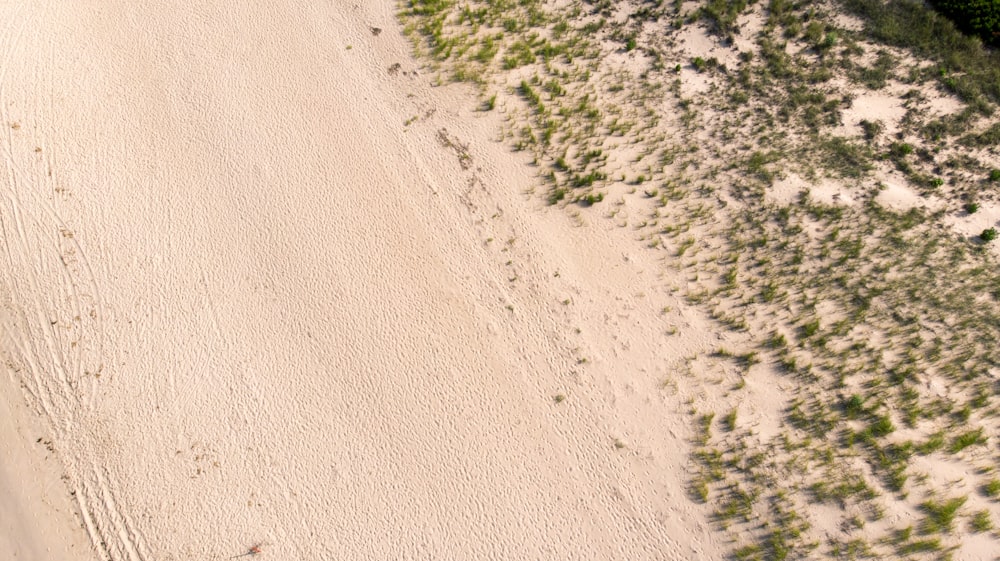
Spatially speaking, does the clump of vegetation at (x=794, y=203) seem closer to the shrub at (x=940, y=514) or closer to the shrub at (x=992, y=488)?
the shrub at (x=940, y=514)

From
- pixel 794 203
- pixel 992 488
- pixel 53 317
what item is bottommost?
pixel 992 488

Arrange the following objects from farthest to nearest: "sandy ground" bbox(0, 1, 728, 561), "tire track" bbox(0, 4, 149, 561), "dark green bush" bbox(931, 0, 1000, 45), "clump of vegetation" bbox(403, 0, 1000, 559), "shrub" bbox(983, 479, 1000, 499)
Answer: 1. "dark green bush" bbox(931, 0, 1000, 45)
2. "tire track" bbox(0, 4, 149, 561)
3. "sandy ground" bbox(0, 1, 728, 561)
4. "clump of vegetation" bbox(403, 0, 1000, 559)
5. "shrub" bbox(983, 479, 1000, 499)

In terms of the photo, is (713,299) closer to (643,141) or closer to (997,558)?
(643,141)

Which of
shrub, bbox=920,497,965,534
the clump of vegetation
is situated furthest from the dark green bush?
shrub, bbox=920,497,965,534

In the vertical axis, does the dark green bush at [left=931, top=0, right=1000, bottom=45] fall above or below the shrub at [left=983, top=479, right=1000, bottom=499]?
above

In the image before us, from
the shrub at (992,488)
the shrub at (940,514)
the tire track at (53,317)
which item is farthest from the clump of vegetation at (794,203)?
the tire track at (53,317)

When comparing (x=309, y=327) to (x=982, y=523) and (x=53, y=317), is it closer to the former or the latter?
(x=53, y=317)

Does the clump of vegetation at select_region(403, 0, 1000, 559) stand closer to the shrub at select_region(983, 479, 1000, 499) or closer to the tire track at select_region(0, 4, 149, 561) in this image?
the shrub at select_region(983, 479, 1000, 499)

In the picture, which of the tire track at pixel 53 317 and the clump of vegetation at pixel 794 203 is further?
the tire track at pixel 53 317

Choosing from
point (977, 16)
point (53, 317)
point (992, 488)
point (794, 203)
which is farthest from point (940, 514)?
point (53, 317)
